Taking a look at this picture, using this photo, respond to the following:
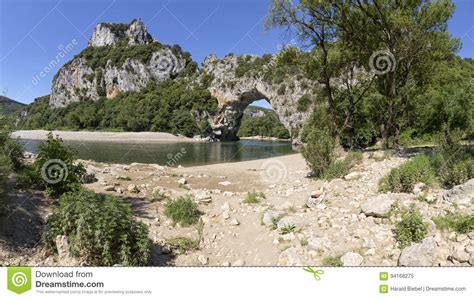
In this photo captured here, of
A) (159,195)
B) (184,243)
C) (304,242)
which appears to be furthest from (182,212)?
A: (304,242)

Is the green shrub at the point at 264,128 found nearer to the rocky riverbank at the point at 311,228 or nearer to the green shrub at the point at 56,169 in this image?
the rocky riverbank at the point at 311,228

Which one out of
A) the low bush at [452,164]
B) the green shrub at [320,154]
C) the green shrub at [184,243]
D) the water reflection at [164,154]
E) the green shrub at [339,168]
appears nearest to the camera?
the green shrub at [184,243]

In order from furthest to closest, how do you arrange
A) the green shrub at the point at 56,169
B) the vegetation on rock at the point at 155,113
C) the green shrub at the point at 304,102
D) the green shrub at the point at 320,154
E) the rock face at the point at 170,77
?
the vegetation on rock at the point at 155,113 < the rock face at the point at 170,77 < the green shrub at the point at 304,102 < the green shrub at the point at 320,154 < the green shrub at the point at 56,169

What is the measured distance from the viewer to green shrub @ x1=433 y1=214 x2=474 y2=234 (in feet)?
18.6

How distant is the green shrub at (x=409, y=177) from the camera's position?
8.77 m

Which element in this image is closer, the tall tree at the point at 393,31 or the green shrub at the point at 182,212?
the green shrub at the point at 182,212
